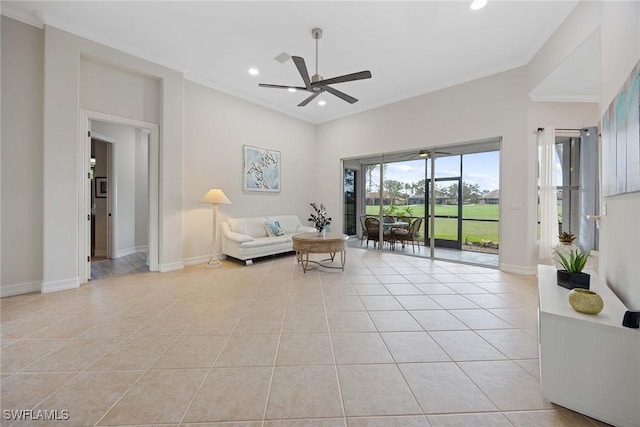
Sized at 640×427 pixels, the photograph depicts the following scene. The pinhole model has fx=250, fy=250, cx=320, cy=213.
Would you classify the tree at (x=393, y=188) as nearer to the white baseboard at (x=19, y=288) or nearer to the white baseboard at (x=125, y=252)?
the white baseboard at (x=125, y=252)

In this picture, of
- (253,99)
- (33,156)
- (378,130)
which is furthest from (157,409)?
(378,130)

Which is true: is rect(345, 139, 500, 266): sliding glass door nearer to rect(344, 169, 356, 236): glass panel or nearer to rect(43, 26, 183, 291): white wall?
rect(344, 169, 356, 236): glass panel

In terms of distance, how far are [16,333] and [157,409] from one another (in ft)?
6.42

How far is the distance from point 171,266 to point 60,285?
4.46 feet

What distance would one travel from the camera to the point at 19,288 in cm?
319

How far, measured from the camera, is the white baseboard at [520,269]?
13.8 feet

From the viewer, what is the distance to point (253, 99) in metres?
5.71

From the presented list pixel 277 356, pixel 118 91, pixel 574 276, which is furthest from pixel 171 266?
pixel 574 276

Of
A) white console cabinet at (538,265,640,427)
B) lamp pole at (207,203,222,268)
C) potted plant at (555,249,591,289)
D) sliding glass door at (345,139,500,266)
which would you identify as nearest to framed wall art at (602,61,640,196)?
potted plant at (555,249,591,289)

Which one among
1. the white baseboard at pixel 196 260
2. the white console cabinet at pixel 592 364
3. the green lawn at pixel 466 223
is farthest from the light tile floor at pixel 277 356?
the green lawn at pixel 466 223

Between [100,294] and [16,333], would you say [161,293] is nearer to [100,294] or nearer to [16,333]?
[100,294]

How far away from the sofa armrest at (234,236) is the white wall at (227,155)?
28cm

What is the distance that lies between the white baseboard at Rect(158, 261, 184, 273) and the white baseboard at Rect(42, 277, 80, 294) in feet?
3.41

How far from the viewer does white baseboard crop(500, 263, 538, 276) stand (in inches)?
165
